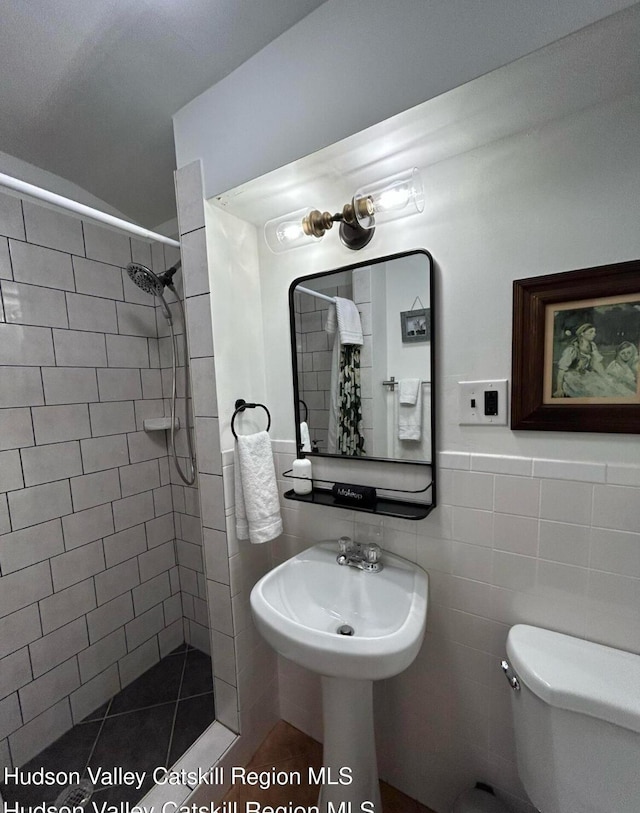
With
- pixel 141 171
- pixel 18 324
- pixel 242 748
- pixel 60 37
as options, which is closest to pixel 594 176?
pixel 60 37

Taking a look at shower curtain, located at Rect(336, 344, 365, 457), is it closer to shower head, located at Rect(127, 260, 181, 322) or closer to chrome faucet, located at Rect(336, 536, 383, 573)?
chrome faucet, located at Rect(336, 536, 383, 573)

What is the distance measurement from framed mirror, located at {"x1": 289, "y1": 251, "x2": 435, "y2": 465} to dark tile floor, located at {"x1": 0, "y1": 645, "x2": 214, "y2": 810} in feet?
4.34

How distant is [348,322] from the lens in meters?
1.17

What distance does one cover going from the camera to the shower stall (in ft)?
4.16

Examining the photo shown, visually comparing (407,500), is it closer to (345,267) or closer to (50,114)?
(345,267)

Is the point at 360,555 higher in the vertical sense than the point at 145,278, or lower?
lower

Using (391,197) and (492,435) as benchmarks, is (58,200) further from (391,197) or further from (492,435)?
(492,435)

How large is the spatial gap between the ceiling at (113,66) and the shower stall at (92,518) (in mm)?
288

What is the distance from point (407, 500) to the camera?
1091 millimetres

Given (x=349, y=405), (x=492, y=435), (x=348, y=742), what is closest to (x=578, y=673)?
(x=492, y=435)

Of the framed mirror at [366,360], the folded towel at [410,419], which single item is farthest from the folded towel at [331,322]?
the folded towel at [410,419]

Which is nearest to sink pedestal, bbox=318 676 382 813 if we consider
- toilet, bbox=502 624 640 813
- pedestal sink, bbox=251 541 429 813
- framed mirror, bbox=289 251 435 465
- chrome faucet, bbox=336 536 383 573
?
pedestal sink, bbox=251 541 429 813

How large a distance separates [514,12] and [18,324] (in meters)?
1.73

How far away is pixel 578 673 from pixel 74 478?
1.82m
